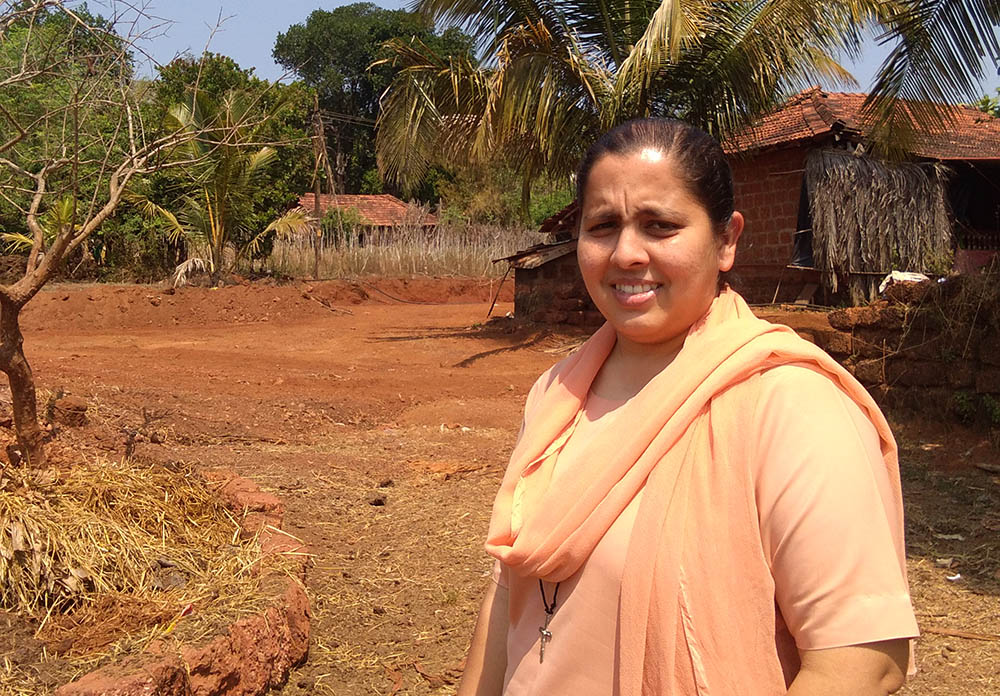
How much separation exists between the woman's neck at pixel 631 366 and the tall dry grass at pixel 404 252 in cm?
2250

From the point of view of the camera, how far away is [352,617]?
405 centimetres

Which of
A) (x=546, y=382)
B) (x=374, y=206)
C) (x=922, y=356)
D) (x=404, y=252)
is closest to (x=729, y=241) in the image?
(x=546, y=382)

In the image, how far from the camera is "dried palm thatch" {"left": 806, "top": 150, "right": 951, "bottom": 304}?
51.1ft

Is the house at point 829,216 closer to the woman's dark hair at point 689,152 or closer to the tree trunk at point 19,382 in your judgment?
the tree trunk at point 19,382

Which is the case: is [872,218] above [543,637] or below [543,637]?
above

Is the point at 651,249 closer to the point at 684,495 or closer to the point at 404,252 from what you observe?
the point at 684,495

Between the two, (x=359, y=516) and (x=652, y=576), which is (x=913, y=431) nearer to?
(x=359, y=516)

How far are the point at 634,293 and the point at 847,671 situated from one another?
2.18 ft

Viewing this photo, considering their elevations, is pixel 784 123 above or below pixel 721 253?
above

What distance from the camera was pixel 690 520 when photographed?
53.1 inches

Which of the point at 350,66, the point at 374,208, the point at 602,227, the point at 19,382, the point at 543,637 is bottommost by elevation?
the point at 543,637

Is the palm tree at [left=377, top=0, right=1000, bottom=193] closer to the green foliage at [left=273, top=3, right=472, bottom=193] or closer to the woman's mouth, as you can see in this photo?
the woman's mouth

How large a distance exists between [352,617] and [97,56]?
2975 mm

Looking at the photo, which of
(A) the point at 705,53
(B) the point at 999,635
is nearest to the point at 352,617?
(B) the point at 999,635
